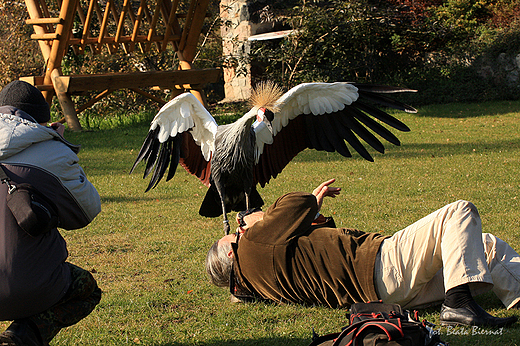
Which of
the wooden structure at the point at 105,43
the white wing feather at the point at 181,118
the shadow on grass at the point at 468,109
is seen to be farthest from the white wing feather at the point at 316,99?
the shadow on grass at the point at 468,109

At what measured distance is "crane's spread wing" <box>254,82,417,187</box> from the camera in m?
4.49

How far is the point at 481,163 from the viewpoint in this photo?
8.44m

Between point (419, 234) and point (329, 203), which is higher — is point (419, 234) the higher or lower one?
the higher one

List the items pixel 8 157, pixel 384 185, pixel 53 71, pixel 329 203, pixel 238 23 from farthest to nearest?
pixel 238 23, pixel 53 71, pixel 384 185, pixel 329 203, pixel 8 157

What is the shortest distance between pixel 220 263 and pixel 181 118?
169 centimetres

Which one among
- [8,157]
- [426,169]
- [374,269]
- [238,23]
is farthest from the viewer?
[238,23]

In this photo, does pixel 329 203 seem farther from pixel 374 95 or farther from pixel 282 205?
pixel 282 205

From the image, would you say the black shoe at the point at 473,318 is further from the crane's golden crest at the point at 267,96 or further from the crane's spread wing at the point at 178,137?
the crane's spread wing at the point at 178,137

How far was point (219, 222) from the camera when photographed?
5.83 meters

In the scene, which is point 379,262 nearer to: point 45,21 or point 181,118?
point 181,118

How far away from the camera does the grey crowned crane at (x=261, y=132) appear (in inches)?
178

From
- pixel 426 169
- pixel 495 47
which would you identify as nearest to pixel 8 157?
pixel 426 169

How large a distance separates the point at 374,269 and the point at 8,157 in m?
2.07

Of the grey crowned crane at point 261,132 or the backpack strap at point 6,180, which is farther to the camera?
the grey crowned crane at point 261,132
